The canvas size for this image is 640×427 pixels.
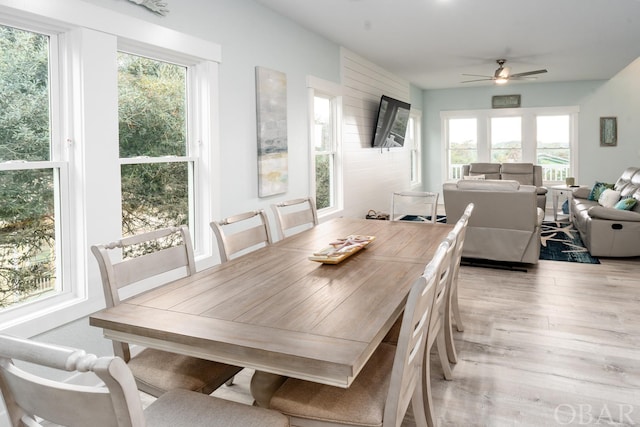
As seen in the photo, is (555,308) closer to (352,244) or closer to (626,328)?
(626,328)

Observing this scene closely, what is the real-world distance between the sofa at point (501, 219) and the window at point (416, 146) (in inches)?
193

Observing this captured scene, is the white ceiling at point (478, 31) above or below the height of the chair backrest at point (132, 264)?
above

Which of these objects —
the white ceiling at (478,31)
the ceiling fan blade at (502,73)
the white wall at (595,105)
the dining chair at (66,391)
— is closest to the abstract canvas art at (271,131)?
the white ceiling at (478,31)

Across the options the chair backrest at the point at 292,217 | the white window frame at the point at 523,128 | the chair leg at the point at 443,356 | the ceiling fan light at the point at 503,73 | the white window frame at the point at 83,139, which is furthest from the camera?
the white window frame at the point at 523,128

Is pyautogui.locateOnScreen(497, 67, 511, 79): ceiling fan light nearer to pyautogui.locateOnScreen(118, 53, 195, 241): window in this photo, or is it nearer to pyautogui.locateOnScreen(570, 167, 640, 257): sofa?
pyautogui.locateOnScreen(570, 167, 640, 257): sofa

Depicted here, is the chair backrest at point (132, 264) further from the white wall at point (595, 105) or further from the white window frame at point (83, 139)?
the white wall at point (595, 105)

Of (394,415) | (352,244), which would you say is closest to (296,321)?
(394,415)

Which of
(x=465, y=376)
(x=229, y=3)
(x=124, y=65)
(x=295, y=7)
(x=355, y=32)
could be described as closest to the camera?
(x=465, y=376)

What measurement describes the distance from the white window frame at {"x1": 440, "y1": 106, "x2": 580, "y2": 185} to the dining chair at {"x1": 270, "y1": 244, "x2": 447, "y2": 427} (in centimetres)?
898

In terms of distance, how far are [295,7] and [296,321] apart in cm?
348

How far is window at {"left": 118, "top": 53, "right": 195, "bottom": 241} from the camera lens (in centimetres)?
283

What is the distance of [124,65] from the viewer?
110 inches

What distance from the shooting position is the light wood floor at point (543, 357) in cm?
225

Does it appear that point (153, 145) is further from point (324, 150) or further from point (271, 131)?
point (324, 150)
